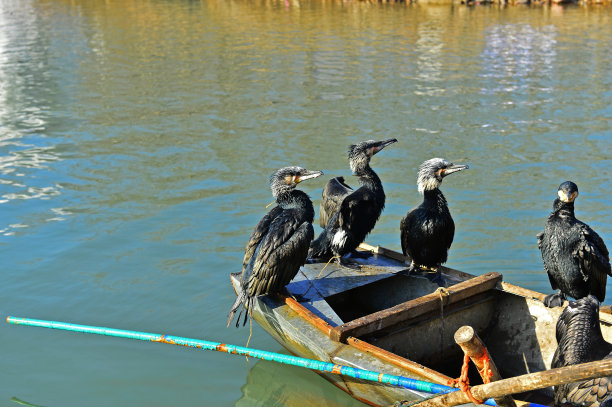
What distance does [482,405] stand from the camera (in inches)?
192

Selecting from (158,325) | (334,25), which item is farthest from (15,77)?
(158,325)

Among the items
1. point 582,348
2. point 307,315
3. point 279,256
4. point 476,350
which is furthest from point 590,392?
point 279,256

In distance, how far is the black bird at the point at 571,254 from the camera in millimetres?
6293

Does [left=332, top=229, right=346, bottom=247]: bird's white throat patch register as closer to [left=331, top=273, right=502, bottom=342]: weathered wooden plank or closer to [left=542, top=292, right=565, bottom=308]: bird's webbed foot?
[left=331, top=273, right=502, bottom=342]: weathered wooden plank

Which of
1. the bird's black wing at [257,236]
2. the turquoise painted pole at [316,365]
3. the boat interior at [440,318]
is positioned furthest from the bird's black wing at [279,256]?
the turquoise painted pole at [316,365]

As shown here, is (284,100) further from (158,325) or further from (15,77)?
(158,325)

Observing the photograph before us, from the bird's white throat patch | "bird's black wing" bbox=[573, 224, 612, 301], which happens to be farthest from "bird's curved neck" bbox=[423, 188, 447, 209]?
"bird's black wing" bbox=[573, 224, 612, 301]

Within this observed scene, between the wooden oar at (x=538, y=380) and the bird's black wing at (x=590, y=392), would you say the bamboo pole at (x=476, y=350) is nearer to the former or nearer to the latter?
the wooden oar at (x=538, y=380)

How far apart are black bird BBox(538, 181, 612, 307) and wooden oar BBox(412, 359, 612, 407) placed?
7.22 ft

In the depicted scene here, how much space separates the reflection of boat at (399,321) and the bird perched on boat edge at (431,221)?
245 mm

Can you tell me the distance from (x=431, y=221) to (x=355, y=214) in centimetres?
93

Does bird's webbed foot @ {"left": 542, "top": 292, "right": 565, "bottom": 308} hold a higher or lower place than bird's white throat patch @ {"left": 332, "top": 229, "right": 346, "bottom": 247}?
lower

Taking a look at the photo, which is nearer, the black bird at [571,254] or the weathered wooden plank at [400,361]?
the weathered wooden plank at [400,361]

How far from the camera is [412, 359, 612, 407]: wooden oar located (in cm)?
399
